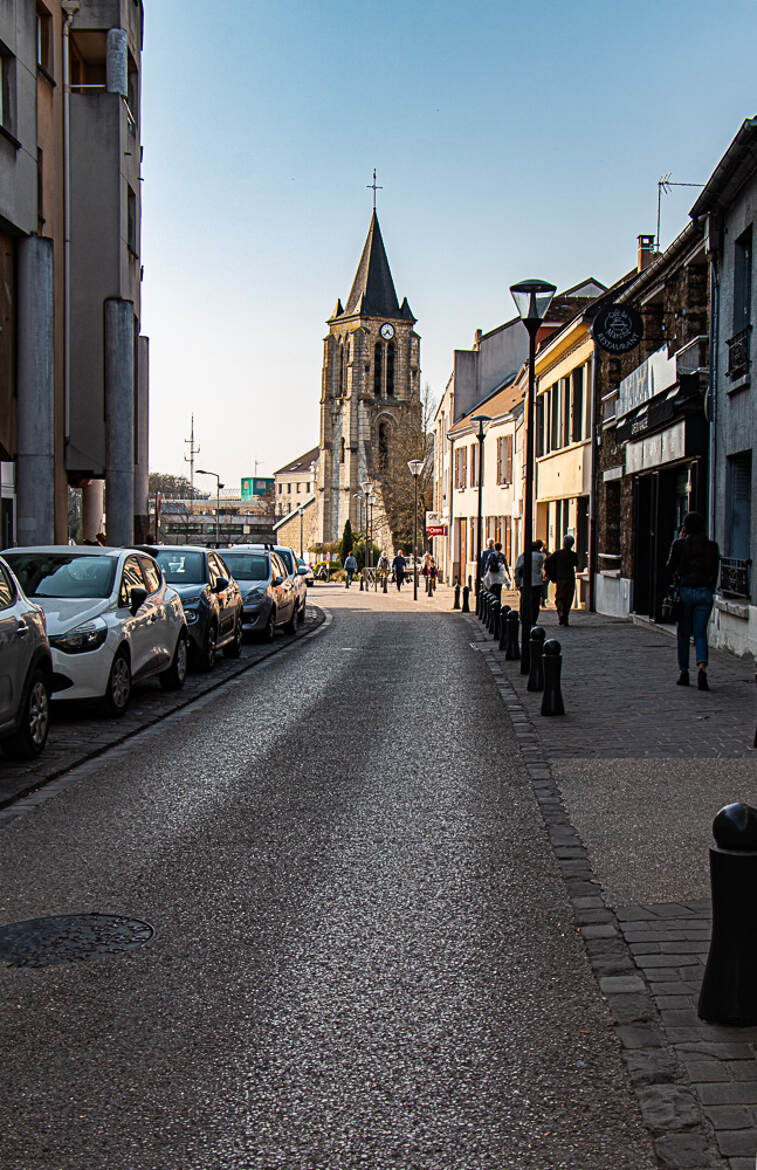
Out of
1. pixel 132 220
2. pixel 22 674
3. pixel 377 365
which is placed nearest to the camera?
pixel 22 674

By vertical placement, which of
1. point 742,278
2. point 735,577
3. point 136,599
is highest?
point 742,278

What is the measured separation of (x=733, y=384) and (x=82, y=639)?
1011 centimetres

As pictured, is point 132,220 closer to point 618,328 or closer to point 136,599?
point 618,328

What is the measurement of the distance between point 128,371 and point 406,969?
73.6 feet

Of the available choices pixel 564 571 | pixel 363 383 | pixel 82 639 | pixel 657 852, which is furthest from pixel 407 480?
pixel 657 852

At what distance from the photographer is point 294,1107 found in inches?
136

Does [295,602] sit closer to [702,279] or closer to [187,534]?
[702,279]

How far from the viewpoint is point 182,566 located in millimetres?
17625

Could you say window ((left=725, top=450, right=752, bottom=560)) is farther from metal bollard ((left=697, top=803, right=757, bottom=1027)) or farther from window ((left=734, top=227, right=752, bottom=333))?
metal bollard ((left=697, top=803, right=757, bottom=1027))

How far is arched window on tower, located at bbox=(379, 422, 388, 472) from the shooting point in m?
126

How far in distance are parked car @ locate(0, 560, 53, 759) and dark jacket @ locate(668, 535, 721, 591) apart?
270 inches

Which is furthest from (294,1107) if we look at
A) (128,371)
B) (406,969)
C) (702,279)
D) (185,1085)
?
(128,371)

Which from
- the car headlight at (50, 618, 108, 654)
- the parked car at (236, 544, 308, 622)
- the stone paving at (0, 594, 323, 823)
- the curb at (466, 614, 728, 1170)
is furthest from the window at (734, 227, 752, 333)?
the curb at (466, 614, 728, 1170)

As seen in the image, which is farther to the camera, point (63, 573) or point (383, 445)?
point (383, 445)
